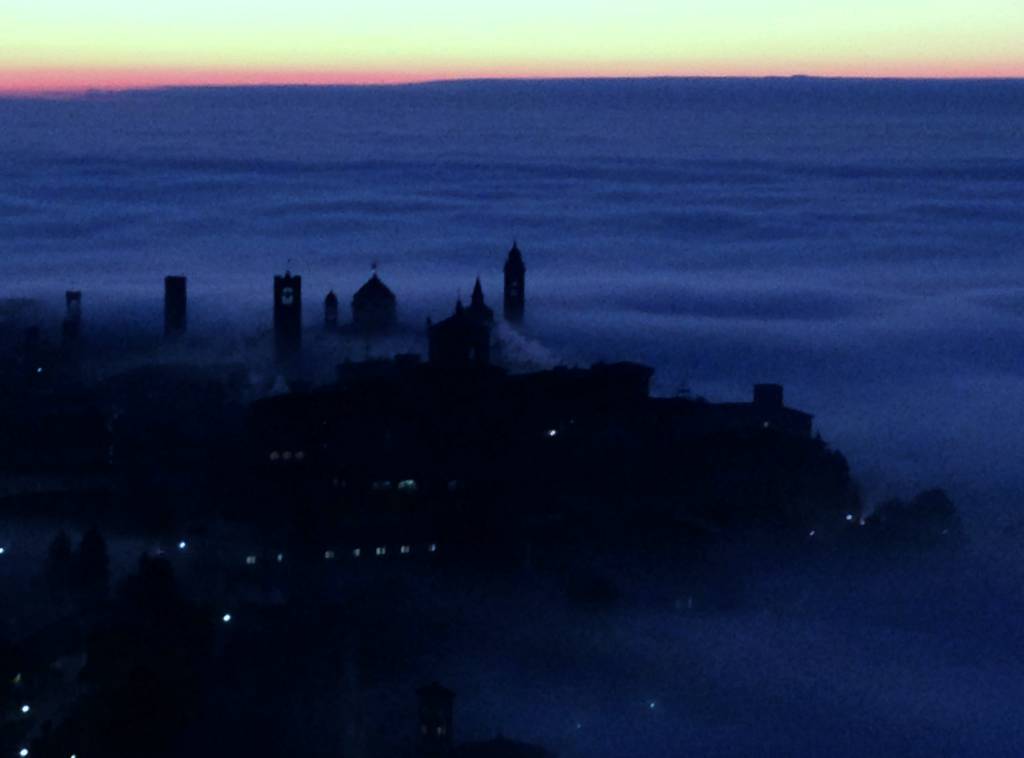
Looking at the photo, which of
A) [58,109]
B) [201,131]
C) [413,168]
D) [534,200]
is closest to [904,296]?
[534,200]

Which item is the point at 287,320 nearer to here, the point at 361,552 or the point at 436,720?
the point at 361,552

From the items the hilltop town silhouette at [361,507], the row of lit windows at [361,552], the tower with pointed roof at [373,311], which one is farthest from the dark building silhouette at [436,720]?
the tower with pointed roof at [373,311]

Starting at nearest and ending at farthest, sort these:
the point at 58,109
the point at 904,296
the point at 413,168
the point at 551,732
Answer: the point at 551,732 < the point at 904,296 < the point at 413,168 < the point at 58,109

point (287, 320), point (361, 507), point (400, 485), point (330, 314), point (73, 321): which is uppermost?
point (400, 485)

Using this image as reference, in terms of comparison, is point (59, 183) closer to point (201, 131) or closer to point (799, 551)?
point (201, 131)

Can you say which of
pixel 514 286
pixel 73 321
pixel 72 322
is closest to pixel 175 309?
pixel 73 321

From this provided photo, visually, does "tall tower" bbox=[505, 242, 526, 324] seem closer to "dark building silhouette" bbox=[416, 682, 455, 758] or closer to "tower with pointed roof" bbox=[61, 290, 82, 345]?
"tower with pointed roof" bbox=[61, 290, 82, 345]

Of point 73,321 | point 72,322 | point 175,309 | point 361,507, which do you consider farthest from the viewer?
point 175,309
